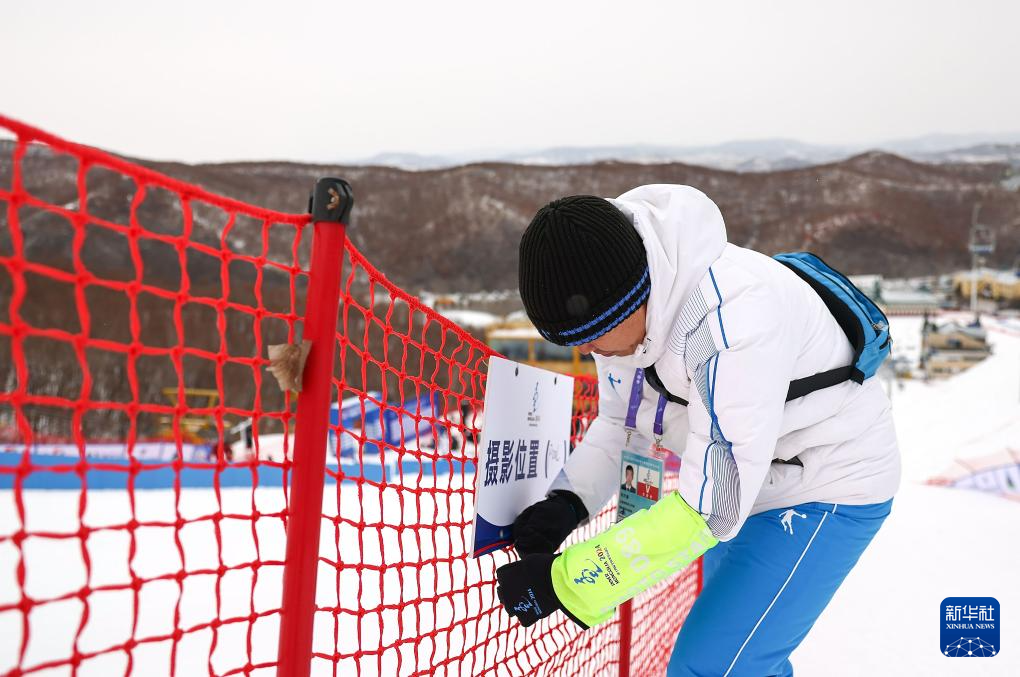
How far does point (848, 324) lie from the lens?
1.20m

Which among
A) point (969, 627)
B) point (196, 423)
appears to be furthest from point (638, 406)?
point (196, 423)

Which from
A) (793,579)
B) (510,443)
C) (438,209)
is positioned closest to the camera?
(793,579)

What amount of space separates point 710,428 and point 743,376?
11 centimetres

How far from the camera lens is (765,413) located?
0.96 meters

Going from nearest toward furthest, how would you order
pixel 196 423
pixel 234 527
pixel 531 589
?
pixel 531 589 → pixel 234 527 → pixel 196 423

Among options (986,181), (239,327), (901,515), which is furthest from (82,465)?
(986,181)

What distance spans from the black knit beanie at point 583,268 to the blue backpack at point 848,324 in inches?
14.3

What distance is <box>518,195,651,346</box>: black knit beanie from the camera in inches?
37.8

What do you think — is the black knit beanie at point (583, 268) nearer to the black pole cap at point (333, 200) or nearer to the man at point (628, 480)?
the black pole cap at point (333, 200)

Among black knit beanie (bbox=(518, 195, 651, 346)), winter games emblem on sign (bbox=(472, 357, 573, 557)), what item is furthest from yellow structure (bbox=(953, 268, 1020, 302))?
black knit beanie (bbox=(518, 195, 651, 346))

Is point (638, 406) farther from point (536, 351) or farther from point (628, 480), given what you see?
point (536, 351)

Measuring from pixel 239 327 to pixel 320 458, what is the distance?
72.6ft

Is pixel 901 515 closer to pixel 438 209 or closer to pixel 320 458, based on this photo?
pixel 320 458

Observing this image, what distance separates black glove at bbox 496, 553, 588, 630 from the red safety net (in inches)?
6.1
